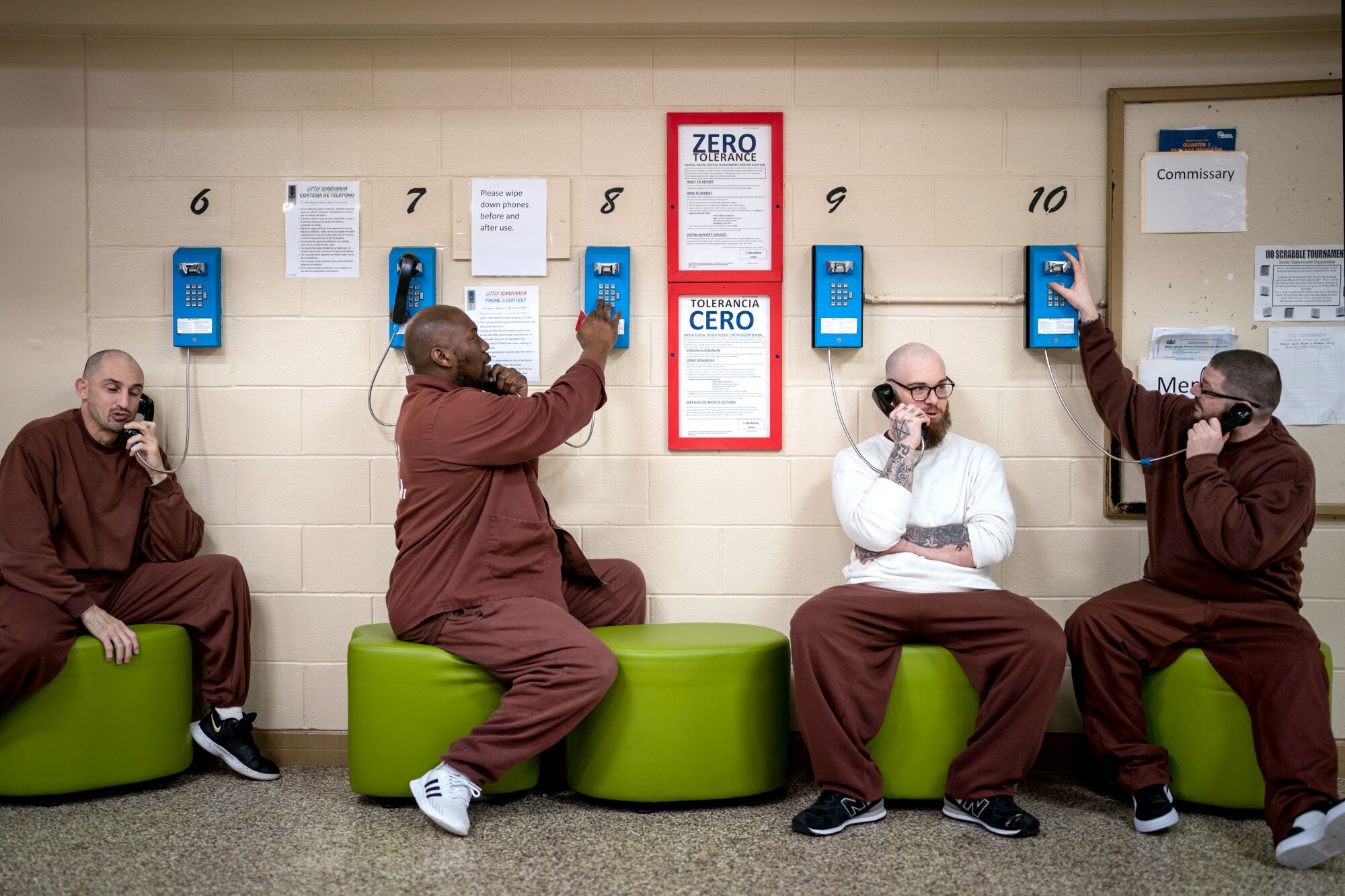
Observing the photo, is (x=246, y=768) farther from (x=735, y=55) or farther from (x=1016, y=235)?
(x=1016, y=235)

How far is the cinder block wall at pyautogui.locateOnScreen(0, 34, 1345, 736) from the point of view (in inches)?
118

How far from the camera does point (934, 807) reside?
8.45 ft

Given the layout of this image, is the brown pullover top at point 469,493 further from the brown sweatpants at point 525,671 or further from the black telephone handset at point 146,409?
the black telephone handset at point 146,409

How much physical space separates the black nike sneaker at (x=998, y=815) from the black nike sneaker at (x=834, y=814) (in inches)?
7.7

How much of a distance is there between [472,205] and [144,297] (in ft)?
3.63

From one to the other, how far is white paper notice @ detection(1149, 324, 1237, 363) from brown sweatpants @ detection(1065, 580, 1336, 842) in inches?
30.5

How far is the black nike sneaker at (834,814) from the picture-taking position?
2377mm

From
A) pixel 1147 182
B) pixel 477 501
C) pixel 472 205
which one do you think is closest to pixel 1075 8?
pixel 1147 182

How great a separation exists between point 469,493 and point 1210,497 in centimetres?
193

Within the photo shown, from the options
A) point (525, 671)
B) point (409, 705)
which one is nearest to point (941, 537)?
point (525, 671)

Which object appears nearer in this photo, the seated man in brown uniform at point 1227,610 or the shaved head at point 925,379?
the seated man in brown uniform at point 1227,610

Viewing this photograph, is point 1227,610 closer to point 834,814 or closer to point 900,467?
point 900,467

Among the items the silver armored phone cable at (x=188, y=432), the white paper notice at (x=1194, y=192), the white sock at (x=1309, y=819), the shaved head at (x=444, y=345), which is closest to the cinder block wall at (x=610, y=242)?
the silver armored phone cable at (x=188, y=432)

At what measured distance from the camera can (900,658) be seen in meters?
2.53
